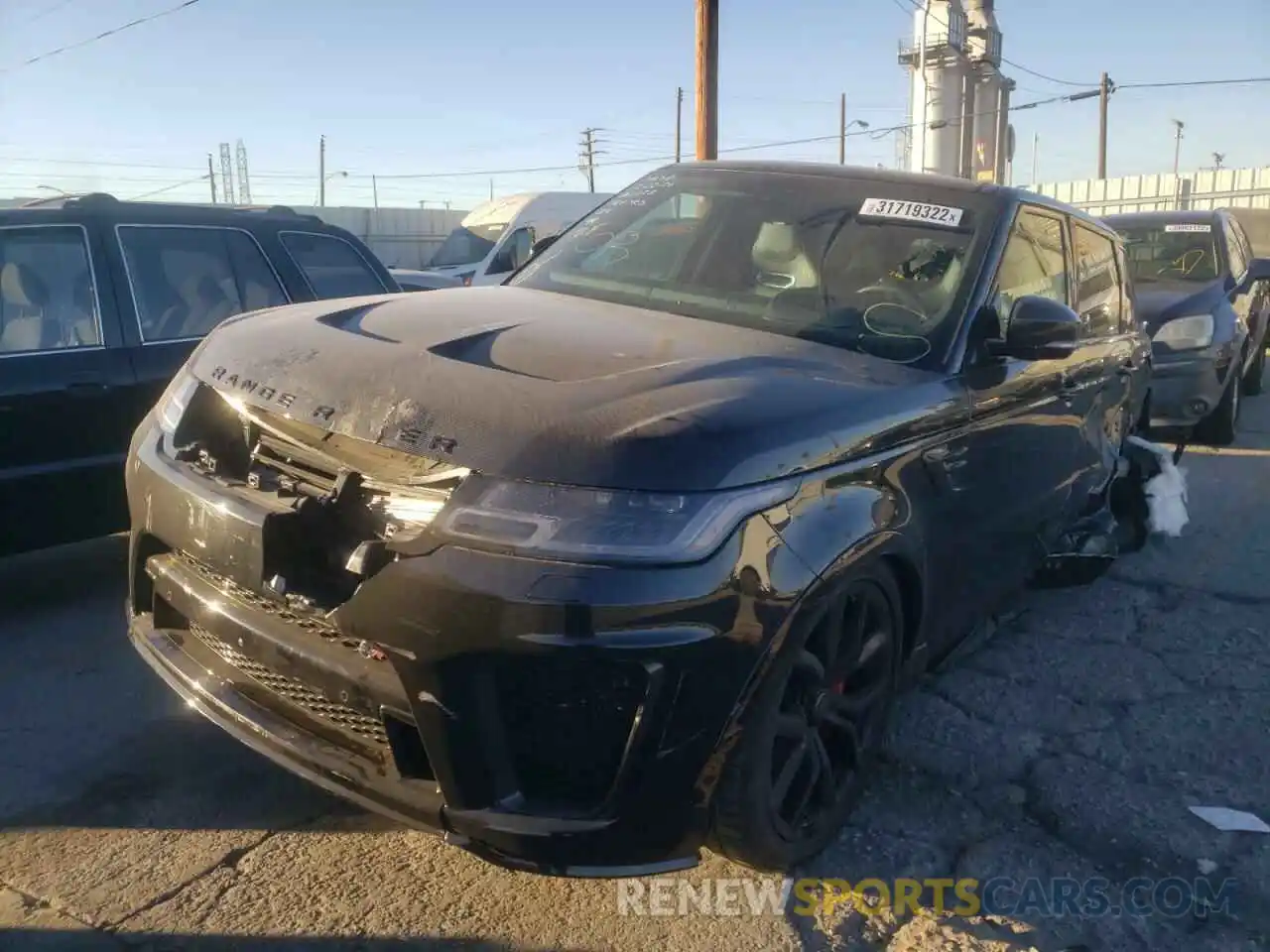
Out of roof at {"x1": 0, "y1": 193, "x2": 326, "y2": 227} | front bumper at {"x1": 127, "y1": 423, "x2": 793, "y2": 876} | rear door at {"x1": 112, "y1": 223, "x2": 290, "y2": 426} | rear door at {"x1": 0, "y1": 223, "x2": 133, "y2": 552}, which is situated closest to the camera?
front bumper at {"x1": 127, "y1": 423, "x2": 793, "y2": 876}

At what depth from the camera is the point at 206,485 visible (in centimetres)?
279

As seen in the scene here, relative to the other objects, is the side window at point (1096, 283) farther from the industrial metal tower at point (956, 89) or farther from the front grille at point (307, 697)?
the industrial metal tower at point (956, 89)

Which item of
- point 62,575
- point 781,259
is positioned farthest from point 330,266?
point 781,259

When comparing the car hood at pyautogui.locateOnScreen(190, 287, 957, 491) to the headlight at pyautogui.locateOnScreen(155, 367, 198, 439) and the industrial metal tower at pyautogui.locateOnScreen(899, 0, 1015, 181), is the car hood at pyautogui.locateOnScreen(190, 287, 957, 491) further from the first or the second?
the industrial metal tower at pyautogui.locateOnScreen(899, 0, 1015, 181)

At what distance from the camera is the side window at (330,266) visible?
5.65 meters

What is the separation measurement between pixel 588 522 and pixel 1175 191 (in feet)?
121

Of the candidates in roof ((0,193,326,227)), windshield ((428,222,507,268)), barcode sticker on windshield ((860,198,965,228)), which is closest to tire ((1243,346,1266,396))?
barcode sticker on windshield ((860,198,965,228))

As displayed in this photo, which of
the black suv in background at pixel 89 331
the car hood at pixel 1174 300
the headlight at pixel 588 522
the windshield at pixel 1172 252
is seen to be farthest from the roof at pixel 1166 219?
the headlight at pixel 588 522

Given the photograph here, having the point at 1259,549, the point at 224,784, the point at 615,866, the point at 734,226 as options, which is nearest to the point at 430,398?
the point at 615,866

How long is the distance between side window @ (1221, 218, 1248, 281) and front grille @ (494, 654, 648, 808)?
910 cm

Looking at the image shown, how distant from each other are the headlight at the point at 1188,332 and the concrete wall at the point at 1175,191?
78.8 ft

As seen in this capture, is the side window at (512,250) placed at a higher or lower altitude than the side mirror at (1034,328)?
higher

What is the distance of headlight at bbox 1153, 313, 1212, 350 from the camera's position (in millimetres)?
8414

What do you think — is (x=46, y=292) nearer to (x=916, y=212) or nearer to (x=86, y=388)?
(x=86, y=388)
